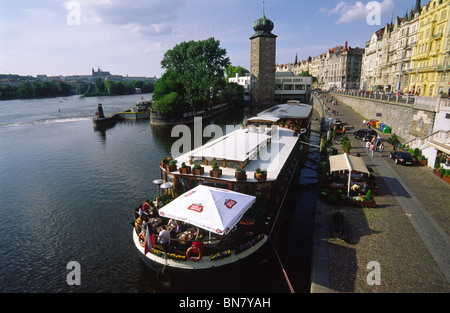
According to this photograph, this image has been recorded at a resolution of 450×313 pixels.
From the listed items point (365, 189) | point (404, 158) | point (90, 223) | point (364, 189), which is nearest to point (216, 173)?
point (90, 223)

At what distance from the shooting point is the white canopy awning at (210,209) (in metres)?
12.0

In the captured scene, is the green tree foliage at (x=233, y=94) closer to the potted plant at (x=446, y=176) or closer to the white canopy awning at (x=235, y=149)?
the white canopy awning at (x=235, y=149)

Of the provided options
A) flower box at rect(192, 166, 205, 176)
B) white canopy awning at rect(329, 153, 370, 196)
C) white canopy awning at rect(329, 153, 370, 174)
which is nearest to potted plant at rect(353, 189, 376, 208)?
white canopy awning at rect(329, 153, 370, 196)

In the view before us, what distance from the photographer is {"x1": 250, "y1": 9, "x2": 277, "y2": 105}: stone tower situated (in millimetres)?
102500

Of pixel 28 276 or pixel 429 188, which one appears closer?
pixel 28 276

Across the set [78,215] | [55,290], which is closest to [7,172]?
[78,215]

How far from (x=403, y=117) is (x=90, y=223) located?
142 ft

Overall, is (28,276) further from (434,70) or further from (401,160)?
(434,70)

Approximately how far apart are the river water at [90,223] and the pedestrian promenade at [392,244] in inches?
69.3

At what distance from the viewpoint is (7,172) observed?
3206 centimetres

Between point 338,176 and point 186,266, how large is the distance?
1679 centimetres

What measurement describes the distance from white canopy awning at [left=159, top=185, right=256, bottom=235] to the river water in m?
3.02

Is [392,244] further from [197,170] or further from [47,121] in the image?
[47,121]

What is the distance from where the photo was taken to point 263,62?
106 m
